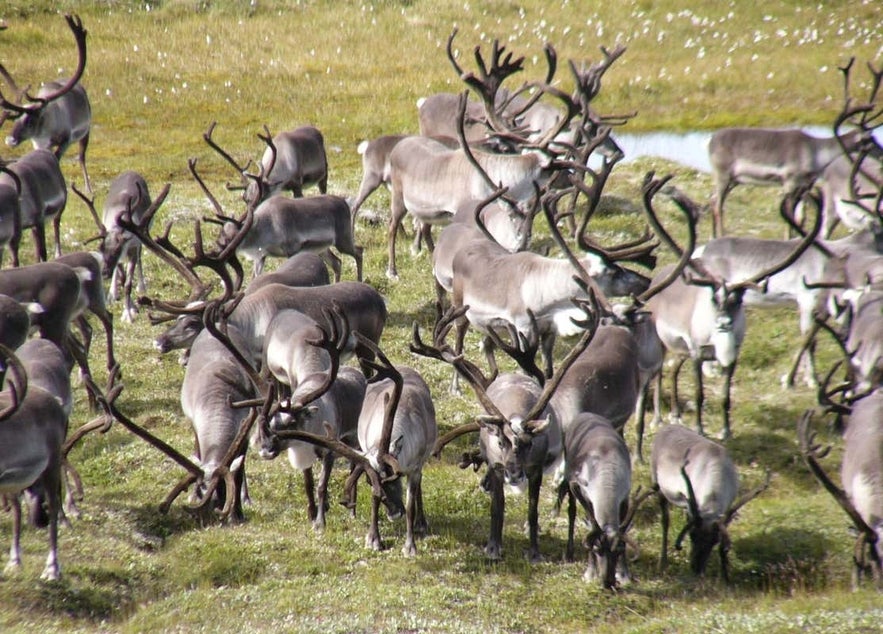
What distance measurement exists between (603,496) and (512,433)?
0.82m

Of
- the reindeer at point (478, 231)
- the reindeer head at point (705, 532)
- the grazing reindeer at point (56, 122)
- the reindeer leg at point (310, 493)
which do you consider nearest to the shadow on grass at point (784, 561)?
the reindeer head at point (705, 532)

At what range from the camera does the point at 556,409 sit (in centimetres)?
951

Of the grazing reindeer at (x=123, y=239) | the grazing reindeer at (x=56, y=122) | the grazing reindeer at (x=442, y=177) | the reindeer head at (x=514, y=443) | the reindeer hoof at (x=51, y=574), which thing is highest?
the grazing reindeer at (x=56, y=122)

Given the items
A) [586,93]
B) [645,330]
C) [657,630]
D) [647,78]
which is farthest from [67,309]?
[647,78]

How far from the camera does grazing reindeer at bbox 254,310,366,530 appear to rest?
8.50m

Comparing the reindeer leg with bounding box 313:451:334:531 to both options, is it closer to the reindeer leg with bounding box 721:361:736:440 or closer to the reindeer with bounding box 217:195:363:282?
the reindeer leg with bounding box 721:361:736:440

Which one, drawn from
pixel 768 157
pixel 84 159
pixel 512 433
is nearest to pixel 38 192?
pixel 84 159

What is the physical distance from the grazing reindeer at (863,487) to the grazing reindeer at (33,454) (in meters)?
5.55

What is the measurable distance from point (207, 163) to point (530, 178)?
1007cm

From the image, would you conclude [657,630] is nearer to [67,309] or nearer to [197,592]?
[197,592]

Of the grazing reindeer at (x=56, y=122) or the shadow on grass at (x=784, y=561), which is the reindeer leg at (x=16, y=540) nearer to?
the shadow on grass at (x=784, y=561)

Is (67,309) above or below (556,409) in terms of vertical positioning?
above

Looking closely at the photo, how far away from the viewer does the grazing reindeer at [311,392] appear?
27.9 feet

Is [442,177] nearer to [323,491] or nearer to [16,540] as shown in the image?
[323,491]
